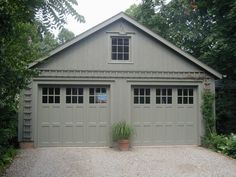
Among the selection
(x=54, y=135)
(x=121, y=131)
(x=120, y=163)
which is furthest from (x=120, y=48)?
(x=120, y=163)

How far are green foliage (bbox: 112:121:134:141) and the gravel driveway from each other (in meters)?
0.51

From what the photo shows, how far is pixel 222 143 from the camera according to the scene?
415 inches

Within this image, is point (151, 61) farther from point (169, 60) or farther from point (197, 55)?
point (197, 55)

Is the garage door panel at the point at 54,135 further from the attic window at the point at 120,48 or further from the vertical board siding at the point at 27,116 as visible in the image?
the attic window at the point at 120,48

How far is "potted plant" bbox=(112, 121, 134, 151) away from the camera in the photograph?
35.2 feet

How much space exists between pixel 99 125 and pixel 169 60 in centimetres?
372

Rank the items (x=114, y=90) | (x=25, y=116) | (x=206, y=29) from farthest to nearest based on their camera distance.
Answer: (x=206, y=29) → (x=114, y=90) → (x=25, y=116)

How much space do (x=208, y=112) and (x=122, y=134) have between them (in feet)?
11.6

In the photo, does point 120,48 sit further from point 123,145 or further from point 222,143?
point 222,143

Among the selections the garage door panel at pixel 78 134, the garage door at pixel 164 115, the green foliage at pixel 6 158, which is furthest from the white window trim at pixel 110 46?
the green foliage at pixel 6 158

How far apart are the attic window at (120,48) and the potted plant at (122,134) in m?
2.62

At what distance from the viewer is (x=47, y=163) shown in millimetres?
8539

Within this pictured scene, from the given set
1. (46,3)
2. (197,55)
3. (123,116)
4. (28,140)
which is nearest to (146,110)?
(123,116)

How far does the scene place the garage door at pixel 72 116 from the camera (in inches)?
444
